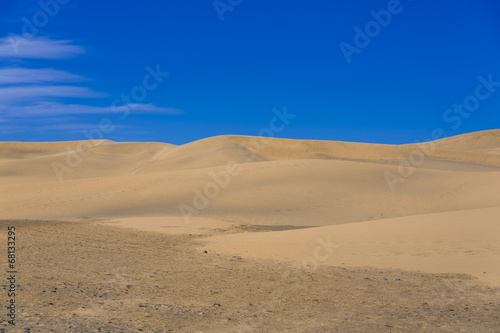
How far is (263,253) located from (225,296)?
14.2 feet

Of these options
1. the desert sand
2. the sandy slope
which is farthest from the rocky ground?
the sandy slope

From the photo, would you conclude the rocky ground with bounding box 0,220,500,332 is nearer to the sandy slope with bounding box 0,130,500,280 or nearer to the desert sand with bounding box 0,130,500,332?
the desert sand with bounding box 0,130,500,332

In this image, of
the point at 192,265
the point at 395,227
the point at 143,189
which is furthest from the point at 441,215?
the point at 143,189

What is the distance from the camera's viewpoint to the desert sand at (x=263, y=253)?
643cm

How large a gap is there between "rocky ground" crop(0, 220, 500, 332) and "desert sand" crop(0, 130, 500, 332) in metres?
0.03

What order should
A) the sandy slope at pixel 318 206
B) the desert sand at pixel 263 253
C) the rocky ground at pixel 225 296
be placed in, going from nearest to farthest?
the rocky ground at pixel 225 296, the desert sand at pixel 263 253, the sandy slope at pixel 318 206

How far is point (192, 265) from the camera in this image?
10.3 meters

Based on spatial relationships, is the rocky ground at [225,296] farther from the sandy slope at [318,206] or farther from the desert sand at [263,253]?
the sandy slope at [318,206]

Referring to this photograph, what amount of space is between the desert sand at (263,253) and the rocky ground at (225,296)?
34mm

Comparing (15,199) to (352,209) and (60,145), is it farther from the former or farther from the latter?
(60,145)

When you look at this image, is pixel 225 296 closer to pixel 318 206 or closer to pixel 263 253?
pixel 263 253

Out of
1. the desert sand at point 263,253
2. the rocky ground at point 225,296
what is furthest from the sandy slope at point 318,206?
the rocky ground at point 225,296

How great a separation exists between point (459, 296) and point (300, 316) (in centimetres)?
289

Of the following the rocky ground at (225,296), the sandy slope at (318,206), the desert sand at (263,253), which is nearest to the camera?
the rocky ground at (225,296)
